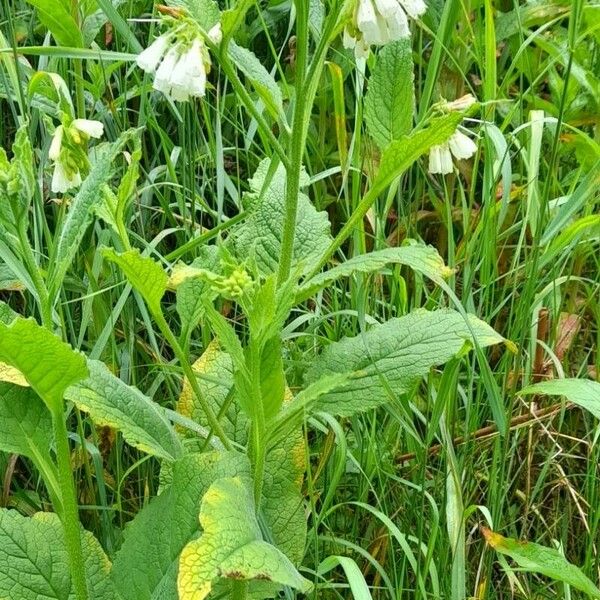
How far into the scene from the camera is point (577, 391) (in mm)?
1301

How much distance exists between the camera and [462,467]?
1.43 meters

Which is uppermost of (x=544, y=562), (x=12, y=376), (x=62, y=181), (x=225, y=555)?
(x=62, y=181)

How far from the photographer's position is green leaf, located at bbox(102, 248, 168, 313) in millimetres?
1037

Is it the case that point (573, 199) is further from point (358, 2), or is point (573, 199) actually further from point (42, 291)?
point (42, 291)

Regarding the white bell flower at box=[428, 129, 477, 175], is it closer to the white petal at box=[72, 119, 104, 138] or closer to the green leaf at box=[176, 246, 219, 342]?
the green leaf at box=[176, 246, 219, 342]

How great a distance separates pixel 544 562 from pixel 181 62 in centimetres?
71

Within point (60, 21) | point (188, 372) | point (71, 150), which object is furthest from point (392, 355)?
point (60, 21)

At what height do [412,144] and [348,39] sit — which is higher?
[348,39]

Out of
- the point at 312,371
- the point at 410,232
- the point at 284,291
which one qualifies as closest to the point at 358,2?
the point at 284,291

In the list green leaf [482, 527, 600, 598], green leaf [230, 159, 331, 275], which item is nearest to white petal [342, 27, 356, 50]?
green leaf [230, 159, 331, 275]

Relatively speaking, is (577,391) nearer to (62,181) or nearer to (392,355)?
(392,355)

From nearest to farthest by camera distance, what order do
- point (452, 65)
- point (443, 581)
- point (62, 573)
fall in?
point (62, 573) → point (443, 581) → point (452, 65)

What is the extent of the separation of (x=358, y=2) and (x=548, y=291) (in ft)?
2.21

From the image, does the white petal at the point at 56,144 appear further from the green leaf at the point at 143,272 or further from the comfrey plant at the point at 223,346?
the green leaf at the point at 143,272
